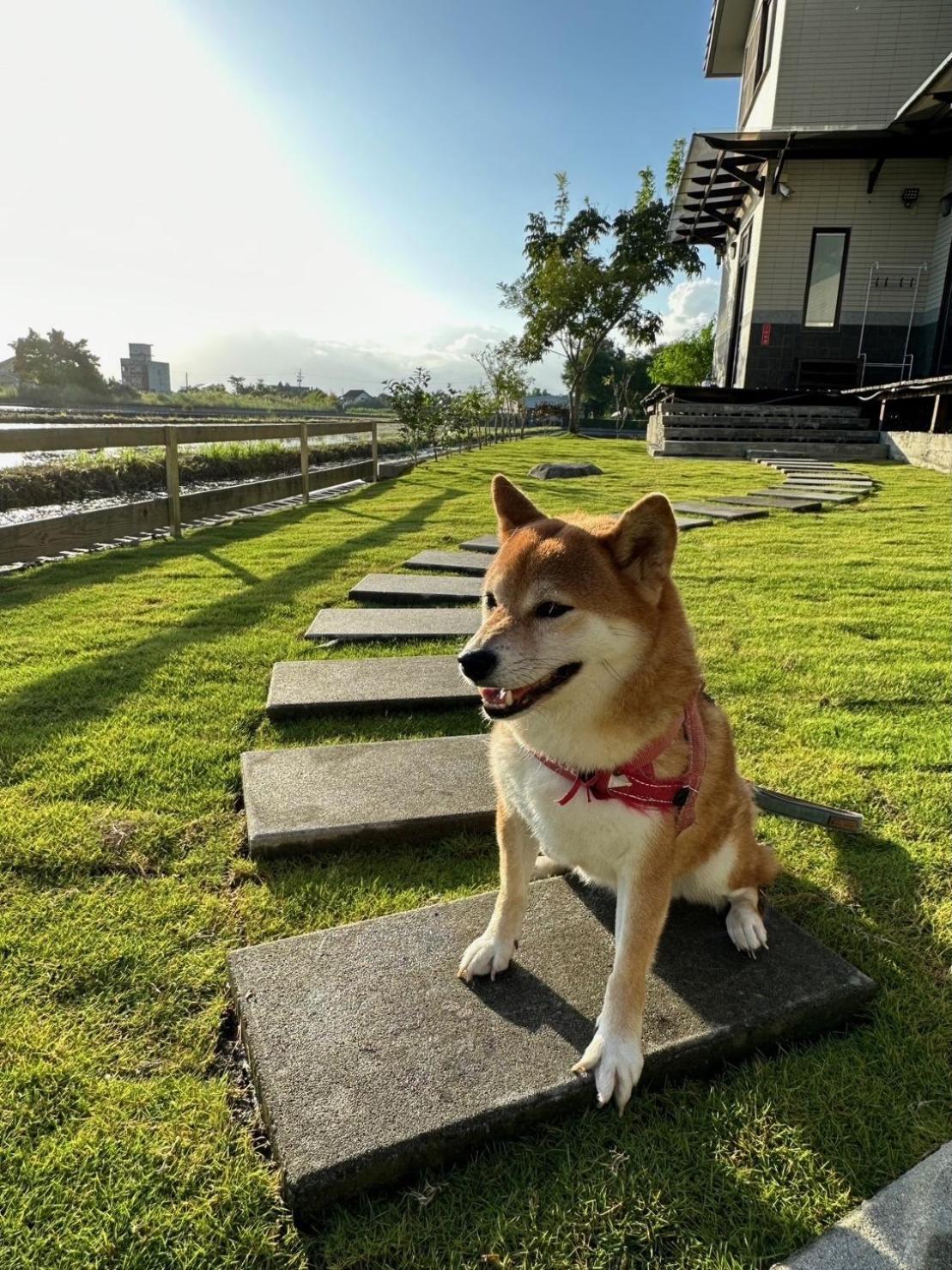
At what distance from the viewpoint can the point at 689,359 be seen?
33.4m

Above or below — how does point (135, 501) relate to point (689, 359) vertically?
below

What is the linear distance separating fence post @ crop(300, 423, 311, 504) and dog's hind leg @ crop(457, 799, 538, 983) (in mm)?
9708

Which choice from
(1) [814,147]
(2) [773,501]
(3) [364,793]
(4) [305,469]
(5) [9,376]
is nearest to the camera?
(3) [364,793]

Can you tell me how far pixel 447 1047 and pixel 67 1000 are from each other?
3.11 feet

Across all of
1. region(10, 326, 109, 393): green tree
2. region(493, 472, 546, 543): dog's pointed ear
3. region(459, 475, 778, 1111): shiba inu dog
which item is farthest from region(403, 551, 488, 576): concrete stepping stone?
region(10, 326, 109, 393): green tree

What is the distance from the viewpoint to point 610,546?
5.74 ft

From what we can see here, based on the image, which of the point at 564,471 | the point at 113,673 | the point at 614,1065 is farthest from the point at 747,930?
the point at 564,471

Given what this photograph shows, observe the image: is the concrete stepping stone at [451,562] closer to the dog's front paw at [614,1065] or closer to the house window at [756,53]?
the dog's front paw at [614,1065]

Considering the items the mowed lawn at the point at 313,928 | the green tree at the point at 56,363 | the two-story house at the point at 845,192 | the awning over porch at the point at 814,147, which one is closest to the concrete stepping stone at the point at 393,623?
the mowed lawn at the point at 313,928

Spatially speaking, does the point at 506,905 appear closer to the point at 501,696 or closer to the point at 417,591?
the point at 501,696

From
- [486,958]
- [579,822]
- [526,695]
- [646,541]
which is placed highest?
[646,541]

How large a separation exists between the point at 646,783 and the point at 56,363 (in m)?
40.9

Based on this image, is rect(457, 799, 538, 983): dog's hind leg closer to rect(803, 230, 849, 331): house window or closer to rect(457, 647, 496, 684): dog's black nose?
rect(457, 647, 496, 684): dog's black nose

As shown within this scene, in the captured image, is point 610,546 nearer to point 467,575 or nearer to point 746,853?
point 746,853
